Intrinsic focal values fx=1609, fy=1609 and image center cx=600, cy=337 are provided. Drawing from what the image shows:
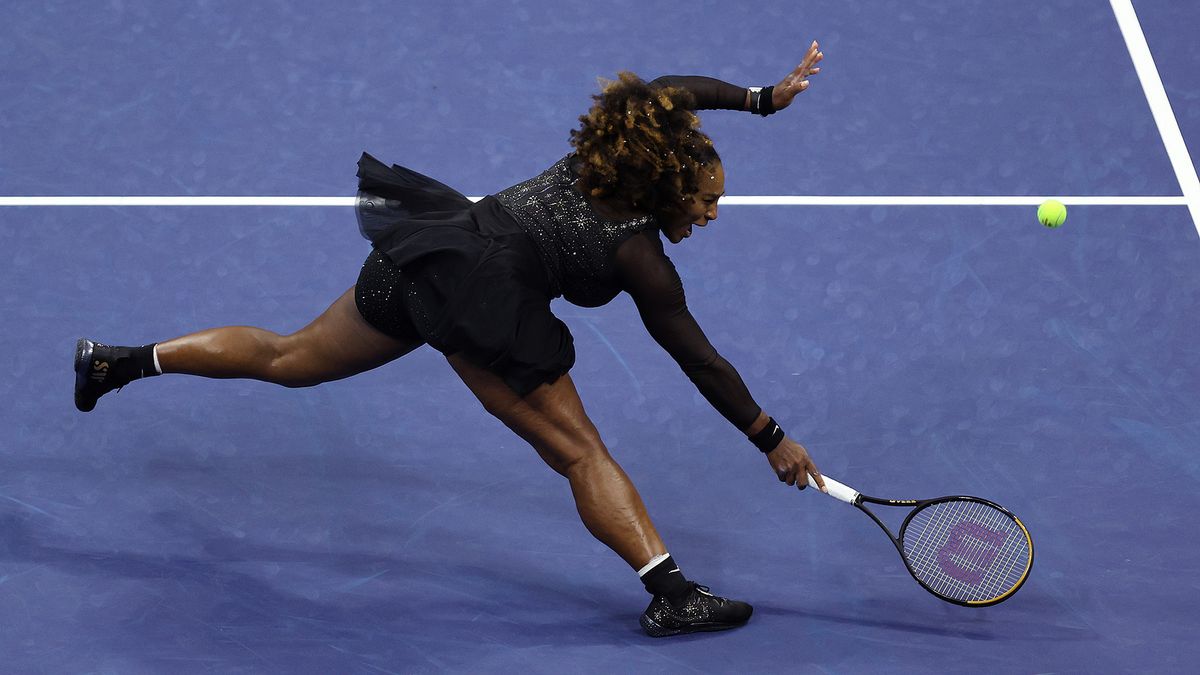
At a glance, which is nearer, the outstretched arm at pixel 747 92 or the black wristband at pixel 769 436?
the black wristband at pixel 769 436

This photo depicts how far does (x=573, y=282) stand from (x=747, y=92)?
0.91 m

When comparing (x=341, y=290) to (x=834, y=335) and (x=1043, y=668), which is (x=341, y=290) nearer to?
(x=834, y=335)

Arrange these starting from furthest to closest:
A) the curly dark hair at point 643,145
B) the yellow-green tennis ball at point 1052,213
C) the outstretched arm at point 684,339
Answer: the yellow-green tennis ball at point 1052,213, the outstretched arm at point 684,339, the curly dark hair at point 643,145

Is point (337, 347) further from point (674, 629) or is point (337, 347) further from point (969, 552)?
point (969, 552)

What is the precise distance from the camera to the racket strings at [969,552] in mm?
4805

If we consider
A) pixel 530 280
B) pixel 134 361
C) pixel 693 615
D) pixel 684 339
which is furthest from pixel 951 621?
pixel 134 361

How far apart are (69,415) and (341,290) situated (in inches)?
42.9

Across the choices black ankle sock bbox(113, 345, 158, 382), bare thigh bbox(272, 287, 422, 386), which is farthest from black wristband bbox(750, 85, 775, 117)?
black ankle sock bbox(113, 345, 158, 382)

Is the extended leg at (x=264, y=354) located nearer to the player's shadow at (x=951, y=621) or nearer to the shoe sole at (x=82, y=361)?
the shoe sole at (x=82, y=361)

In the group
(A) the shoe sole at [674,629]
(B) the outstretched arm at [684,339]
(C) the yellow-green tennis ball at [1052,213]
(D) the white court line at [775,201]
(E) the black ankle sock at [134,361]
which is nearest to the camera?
(B) the outstretched arm at [684,339]

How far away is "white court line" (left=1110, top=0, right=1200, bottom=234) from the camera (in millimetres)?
6418

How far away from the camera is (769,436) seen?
15.2ft

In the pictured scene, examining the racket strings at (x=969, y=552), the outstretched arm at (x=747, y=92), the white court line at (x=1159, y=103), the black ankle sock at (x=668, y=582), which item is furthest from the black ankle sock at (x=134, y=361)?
the white court line at (x=1159, y=103)

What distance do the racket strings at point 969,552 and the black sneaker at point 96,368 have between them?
99.3 inches
